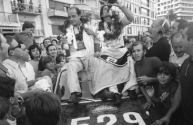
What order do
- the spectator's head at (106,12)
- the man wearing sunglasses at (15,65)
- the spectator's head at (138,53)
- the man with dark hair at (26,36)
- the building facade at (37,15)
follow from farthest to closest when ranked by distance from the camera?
the building facade at (37,15)
the man with dark hair at (26,36)
the spectator's head at (106,12)
the spectator's head at (138,53)
the man wearing sunglasses at (15,65)

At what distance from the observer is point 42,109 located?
1152 millimetres

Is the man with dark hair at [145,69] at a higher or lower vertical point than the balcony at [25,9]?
lower

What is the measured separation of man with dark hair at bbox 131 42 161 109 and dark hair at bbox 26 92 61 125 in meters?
1.51

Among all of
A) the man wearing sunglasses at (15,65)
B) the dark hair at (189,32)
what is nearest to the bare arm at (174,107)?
the dark hair at (189,32)

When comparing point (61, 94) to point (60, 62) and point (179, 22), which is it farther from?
point (179, 22)

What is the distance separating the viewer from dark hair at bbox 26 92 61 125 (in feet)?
3.78

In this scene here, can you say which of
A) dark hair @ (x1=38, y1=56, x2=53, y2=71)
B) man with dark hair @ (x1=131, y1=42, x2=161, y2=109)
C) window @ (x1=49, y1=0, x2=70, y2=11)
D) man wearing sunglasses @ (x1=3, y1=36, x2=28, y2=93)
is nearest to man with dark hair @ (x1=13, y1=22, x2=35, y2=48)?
dark hair @ (x1=38, y1=56, x2=53, y2=71)

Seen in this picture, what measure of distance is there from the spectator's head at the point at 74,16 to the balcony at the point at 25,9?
527 inches

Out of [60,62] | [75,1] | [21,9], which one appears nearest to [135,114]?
[60,62]

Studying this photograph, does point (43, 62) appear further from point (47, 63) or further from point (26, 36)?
point (26, 36)

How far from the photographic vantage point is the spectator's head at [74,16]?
9.21ft

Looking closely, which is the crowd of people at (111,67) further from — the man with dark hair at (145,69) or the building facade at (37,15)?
the building facade at (37,15)

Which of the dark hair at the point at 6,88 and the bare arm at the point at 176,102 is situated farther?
the bare arm at the point at 176,102

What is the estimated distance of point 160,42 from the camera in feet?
8.46
